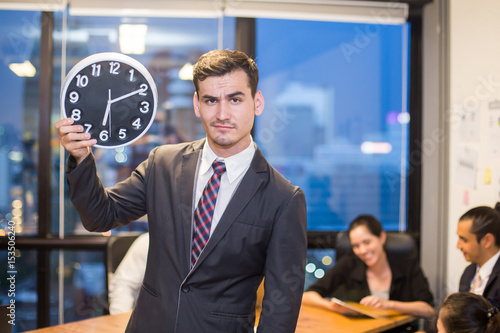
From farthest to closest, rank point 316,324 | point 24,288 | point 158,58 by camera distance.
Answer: point 158,58, point 24,288, point 316,324

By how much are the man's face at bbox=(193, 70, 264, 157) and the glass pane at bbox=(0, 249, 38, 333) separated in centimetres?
276

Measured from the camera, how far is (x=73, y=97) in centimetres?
153

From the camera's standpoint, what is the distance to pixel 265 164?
1607mm

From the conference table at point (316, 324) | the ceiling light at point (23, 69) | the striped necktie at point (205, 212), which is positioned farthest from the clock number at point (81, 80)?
the ceiling light at point (23, 69)

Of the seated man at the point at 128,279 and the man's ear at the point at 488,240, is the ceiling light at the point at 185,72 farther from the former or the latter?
the man's ear at the point at 488,240

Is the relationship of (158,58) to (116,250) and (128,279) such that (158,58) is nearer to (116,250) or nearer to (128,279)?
(116,250)

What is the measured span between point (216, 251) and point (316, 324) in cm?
118

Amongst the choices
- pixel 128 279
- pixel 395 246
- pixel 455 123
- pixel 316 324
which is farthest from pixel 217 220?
pixel 455 123

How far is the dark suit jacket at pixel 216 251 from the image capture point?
57.9 inches

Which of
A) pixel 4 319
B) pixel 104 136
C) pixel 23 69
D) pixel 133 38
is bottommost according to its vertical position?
pixel 4 319

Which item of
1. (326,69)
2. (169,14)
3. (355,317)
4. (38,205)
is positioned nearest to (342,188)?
(326,69)

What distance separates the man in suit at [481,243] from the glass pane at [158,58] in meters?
2.13

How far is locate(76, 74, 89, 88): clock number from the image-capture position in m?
1.54

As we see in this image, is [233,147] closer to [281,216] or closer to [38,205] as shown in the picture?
[281,216]
